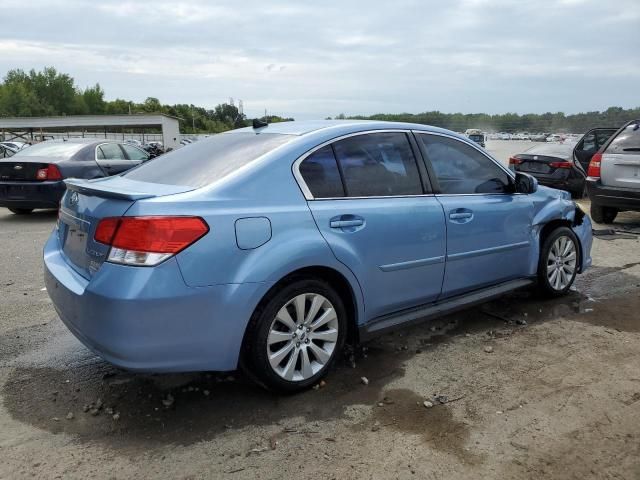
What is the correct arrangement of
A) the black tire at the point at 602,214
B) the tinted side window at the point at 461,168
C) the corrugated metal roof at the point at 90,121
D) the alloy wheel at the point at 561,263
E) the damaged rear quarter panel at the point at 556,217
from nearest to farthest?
the tinted side window at the point at 461,168 → the damaged rear quarter panel at the point at 556,217 → the alloy wheel at the point at 561,263 → the black tire at the point at 602,214 → the corrugated metal roof at the point at 90,121

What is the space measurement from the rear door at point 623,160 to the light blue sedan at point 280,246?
4.82m

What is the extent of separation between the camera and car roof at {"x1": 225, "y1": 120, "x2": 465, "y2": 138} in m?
3.69

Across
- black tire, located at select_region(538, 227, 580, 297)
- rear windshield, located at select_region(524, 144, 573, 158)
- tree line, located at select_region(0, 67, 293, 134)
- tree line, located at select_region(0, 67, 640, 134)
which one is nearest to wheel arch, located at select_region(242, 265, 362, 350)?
black tire, located at select_region(538, 227, 580, 297)

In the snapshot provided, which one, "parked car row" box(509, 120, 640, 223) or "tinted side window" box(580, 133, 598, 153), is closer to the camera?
"parked car row" box(509, 120, 640, 223)

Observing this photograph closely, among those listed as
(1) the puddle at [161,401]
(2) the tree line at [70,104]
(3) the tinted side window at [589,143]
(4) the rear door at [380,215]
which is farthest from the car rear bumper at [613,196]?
(2) the tree line at [70,104]

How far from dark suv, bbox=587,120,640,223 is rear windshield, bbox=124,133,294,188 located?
6.73 meters

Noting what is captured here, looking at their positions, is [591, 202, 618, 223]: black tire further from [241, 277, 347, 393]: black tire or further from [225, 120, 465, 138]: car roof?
[241, 277, 347, 393]: black tire

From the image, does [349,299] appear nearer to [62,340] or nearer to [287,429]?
[287,429]

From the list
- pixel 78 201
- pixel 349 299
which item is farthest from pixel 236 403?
pixel 78 201

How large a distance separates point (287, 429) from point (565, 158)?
1151 cm

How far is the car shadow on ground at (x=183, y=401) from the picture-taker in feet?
9.77

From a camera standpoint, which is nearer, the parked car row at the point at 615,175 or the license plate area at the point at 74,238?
the license plate area at the point at 74,238

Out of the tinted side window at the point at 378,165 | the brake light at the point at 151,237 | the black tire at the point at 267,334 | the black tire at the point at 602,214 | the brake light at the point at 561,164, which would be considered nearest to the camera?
the brake light at the point at 151,237

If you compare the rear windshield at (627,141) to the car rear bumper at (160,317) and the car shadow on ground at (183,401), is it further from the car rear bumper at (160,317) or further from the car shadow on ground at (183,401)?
the car rear bumper at (160,317)
